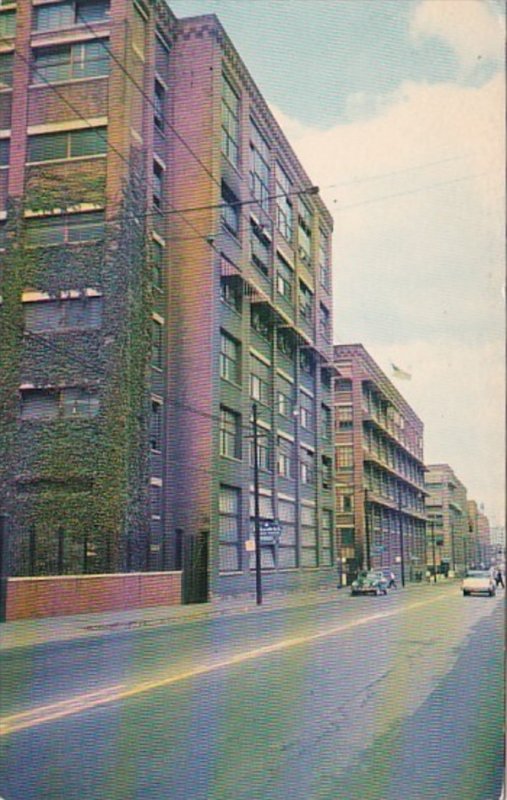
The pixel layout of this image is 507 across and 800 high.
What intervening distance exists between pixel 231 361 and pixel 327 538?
1.16ft

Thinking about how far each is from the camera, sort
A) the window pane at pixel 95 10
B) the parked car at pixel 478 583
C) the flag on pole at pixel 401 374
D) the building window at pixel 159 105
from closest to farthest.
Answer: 1. the parked car at pixel 478 583
2. the flag on pole at pixel 401 374
3. the building window at pixel 159 105
4. the window pane at pixel 95 10

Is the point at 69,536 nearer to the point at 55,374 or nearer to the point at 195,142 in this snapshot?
the point at 55,374

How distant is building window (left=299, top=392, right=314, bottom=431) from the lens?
1.44 metres

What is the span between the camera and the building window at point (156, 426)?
62.7 inches

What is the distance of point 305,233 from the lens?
1.46m

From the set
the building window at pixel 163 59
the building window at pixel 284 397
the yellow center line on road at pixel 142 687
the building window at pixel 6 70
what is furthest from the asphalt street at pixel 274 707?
the building window at pixel 6 70

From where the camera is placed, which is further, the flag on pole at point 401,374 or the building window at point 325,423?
the building window at point 325,423

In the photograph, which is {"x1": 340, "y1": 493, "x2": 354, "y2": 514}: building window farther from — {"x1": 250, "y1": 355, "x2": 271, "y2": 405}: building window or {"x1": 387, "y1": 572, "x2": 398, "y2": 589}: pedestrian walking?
{"x1": 250, "y1": 355, "x2": 271, "y2": 405}: building window

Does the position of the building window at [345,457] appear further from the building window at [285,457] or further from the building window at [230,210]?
the building window at [230,210]

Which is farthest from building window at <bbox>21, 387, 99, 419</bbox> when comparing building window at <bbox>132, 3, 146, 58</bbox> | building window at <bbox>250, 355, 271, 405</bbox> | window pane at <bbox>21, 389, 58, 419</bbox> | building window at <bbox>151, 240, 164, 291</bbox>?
building window at <bbox>132, 3, 146, 58</bbox>

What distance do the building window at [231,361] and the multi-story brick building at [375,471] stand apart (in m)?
0.19

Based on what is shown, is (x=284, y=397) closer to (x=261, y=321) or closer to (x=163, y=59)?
(x=261, y=321)

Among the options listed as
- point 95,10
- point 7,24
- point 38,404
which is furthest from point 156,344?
point 7,24

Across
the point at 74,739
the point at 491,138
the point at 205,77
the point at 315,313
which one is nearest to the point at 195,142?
the point at 205,77
